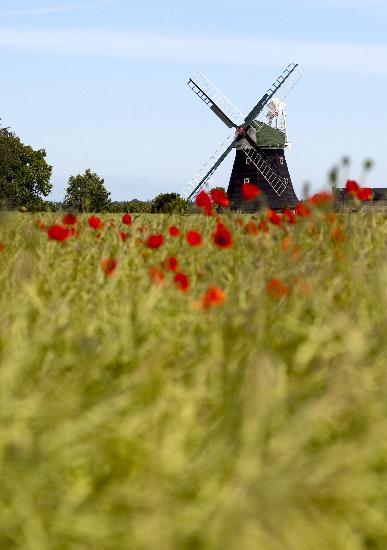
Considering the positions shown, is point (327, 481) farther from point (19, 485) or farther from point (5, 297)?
point (5, 297)

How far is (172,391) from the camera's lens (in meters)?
2.50

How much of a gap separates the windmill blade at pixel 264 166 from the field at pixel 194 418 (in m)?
37.4

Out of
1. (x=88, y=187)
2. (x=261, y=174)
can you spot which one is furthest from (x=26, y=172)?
(x=261, y=174)

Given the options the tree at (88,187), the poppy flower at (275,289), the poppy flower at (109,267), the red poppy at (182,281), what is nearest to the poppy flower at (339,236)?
the poppy flower at (109,267)

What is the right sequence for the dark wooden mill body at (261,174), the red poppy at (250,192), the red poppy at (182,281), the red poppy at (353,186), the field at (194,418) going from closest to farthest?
1. the field at (194,418)
2. the red poppy at (182,281)
3. the red poppy at (250,192)
4. the red poppy at (353,186)
5. the dark wooden mill body at (261,174)

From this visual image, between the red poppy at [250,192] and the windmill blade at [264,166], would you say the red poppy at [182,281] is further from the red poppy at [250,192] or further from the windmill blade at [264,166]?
the windmill blade at [264,166]

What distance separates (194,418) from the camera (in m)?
2.36

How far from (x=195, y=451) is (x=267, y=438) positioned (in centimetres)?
20

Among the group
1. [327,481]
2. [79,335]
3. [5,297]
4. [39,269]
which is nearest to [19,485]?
[327,481]

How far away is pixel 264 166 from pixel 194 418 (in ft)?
143

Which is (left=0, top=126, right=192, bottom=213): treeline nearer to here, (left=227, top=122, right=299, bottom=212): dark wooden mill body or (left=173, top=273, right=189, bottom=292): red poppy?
(left=227, top=122, right=299, bottom=212): dark wooden mill body

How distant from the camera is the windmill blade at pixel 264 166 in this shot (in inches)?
1642

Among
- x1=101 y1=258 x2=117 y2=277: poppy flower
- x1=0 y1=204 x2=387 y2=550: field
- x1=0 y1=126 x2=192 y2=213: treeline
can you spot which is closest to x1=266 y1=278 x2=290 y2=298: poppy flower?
x1=0 y1=204 x2=387 y2=550: field

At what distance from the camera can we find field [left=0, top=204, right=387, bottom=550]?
1.74 m
